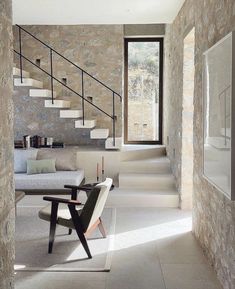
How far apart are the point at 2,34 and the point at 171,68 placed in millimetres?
5426

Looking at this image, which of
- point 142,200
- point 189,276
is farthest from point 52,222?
point 142,200

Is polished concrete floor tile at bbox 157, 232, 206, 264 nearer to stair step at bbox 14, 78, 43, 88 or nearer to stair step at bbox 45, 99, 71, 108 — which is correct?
stair step at bbox 45, 99, 71, 108

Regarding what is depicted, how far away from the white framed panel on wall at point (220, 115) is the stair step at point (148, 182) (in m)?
2.95

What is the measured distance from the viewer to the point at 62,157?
290 inches

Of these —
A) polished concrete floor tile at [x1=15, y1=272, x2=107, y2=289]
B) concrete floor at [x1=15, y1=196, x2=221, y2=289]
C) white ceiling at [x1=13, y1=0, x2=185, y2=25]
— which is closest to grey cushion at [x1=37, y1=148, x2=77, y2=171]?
concrete floor at [x1=15, y1=196, x2=221, y2=289]

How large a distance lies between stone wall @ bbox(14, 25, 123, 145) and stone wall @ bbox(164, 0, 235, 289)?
1858mm

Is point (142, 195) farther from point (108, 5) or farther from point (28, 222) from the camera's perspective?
point (108, 5)

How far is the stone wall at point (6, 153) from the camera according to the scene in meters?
2.49

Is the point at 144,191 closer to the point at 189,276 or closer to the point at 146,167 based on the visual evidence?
the point at 146,167

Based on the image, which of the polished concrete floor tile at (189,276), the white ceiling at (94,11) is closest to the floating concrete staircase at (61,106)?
the white ceiling at (94,11)

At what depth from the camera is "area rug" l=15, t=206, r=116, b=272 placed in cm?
405

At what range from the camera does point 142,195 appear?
21.4ft

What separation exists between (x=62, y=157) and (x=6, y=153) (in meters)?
4.79

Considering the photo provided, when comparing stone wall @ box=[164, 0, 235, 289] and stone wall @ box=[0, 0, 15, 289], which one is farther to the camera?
stone wall @ box=[164, 0, 235, 289]
